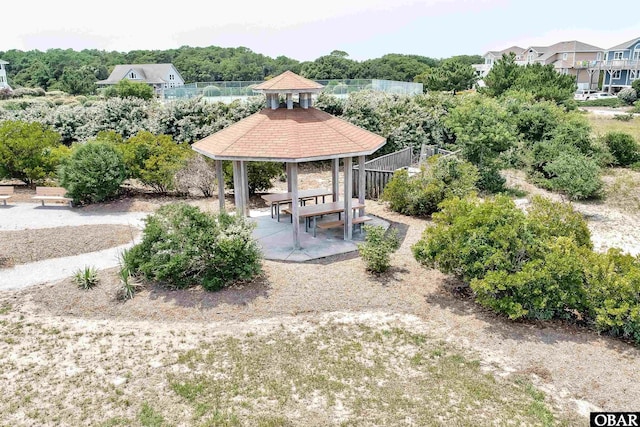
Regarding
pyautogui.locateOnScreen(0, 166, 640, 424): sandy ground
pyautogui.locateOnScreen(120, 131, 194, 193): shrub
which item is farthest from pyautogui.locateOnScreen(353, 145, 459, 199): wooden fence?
pyautogui.locateOnScreen(120, 131, 194, 193): shrub

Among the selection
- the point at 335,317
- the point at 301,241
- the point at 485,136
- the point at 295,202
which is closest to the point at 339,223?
the point at 301,241

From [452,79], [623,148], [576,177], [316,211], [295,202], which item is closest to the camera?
[295,202]

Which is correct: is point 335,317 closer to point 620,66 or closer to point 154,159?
point 154,159

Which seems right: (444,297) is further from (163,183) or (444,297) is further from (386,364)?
(163,183)

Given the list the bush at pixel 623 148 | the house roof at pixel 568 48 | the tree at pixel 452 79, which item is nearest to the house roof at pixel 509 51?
the house roof at pixel 568 48

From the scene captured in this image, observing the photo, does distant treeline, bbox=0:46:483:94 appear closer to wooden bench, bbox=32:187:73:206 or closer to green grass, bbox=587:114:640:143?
green grass, bbox=587:114:640:143

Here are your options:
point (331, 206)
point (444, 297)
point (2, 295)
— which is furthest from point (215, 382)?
point (331, 206)
